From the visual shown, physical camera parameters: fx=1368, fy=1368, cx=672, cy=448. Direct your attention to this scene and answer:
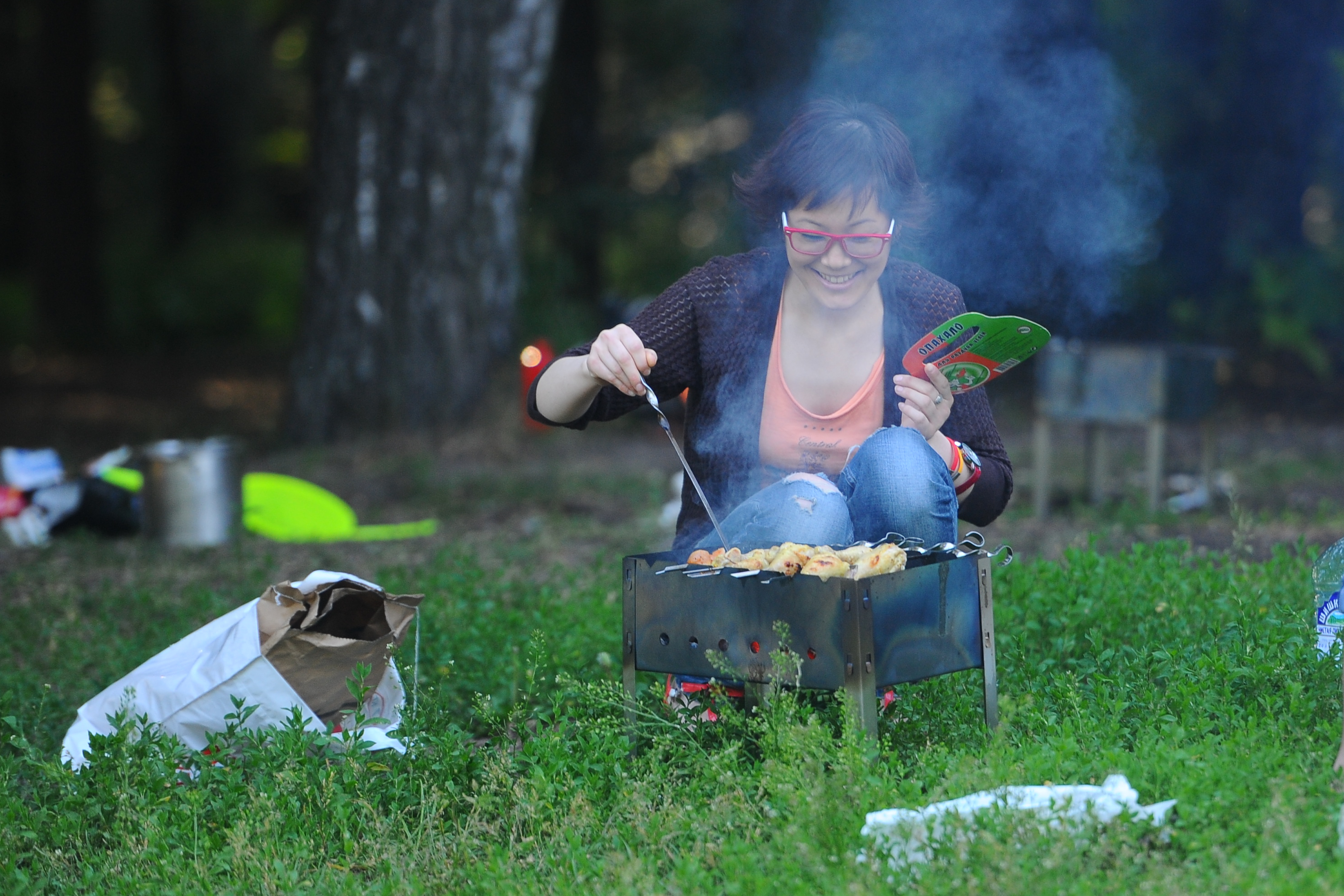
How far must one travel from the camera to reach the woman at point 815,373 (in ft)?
10.5

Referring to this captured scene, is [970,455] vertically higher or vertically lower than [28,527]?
higher

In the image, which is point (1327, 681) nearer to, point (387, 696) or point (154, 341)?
point (387, 696)

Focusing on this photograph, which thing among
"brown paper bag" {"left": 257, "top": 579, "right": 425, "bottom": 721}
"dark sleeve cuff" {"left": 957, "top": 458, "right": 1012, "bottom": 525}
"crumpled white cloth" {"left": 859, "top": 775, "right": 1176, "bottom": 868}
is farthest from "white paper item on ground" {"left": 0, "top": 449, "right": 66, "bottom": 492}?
"crumpled white cloth" {"left": 859, "top": 775, "right": 1176, "bottom": 868}

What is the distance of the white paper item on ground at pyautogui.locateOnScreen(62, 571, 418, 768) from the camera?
337 cm

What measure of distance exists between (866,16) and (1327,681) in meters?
5.95

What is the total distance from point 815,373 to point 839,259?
31 cm

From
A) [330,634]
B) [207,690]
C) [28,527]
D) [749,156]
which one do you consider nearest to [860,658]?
[330,634]

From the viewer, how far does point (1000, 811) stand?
8.30ft

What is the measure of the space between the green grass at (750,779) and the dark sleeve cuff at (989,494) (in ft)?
1.34

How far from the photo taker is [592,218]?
1231cm

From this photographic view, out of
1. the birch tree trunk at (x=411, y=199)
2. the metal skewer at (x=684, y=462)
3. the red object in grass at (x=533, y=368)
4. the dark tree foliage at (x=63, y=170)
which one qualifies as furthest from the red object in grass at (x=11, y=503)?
the dark tree foliage at (x=63, y=170)

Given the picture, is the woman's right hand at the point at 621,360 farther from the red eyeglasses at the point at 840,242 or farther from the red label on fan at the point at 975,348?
the red label on fan at the point at 975,348

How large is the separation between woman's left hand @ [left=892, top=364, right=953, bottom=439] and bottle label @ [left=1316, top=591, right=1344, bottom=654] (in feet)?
3.57

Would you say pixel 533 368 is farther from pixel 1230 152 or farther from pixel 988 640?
pixel 1230 152
